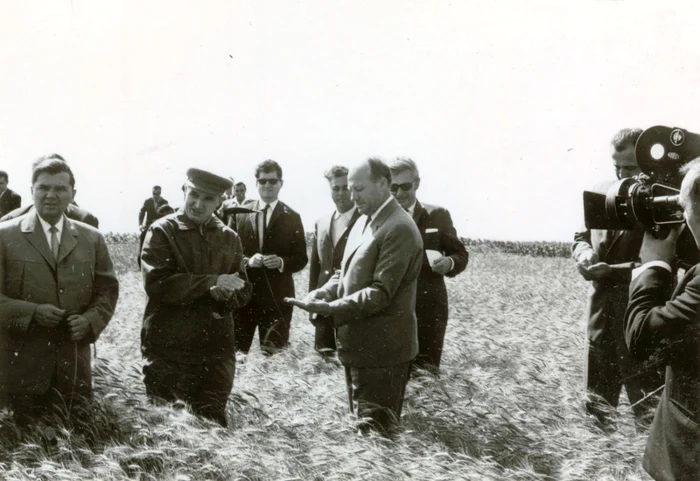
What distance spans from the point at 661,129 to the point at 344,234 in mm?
3562

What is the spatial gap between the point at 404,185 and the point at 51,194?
8.62ft

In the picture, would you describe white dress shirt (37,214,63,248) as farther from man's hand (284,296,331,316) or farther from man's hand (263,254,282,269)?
man's hand (263,254,282,269)

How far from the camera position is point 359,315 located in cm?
382

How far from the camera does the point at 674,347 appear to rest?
98.5 inches

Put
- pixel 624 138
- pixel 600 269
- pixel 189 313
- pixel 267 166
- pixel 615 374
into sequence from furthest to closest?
pixel 267 166
pixel 615 374
pixel 600 269
pixel 624 138
pixel 189 313

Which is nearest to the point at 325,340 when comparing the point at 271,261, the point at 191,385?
the point at 271,261

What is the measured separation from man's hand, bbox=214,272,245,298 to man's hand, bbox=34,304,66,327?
34.4 inches

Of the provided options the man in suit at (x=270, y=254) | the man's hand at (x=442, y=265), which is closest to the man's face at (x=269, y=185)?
the man in suit at (x=270, y=254)

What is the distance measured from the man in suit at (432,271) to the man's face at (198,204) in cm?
179

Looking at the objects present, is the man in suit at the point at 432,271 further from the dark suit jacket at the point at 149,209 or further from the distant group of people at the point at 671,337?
the dark suit jacket at the point at 149,209

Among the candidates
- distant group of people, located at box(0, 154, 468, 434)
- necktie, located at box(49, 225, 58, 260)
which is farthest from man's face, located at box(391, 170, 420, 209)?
necktie, located at box(49, 225, 58, 260)

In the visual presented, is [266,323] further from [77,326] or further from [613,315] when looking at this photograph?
[613,315]

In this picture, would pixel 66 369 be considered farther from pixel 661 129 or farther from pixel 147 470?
pixel 661 129

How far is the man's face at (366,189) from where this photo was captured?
156 inches
